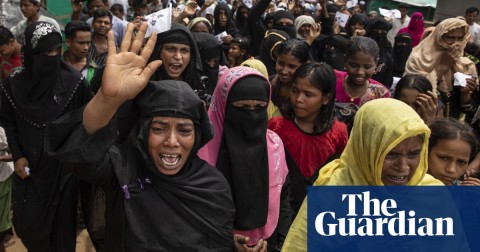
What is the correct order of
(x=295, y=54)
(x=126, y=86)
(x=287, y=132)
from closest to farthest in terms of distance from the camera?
(x=126, y=86)
(x=287, y=132)
(x=295, y=54)

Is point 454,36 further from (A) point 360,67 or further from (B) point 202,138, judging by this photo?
(B) point 202,138

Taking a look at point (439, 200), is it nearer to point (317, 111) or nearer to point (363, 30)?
point (317, 111)

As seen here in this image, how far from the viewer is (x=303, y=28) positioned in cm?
660

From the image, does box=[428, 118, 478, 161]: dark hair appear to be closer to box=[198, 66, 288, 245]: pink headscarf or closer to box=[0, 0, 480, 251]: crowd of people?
box=[0, 0, 480, 251]: crowd of people

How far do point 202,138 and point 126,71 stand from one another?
0.49 m

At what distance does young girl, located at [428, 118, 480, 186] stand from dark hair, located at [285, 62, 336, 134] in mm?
650

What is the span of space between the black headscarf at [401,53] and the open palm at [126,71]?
210 inches

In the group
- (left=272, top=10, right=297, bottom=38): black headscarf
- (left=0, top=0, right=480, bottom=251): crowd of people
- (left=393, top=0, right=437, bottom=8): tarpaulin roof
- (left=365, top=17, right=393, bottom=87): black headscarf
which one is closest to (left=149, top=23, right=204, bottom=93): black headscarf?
(left=0, top=0, right=480, bottom=251): crowd of people

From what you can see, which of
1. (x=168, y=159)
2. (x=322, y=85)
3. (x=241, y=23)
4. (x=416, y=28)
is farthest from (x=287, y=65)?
(x=416, y=28)

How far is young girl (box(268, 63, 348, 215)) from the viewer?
2.93m

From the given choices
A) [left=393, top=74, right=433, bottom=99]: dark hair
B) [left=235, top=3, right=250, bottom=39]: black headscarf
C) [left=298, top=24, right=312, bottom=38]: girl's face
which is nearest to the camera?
[left=393, top=74, right=433, bottom=99]: dark hair

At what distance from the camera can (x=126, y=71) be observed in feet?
5.96

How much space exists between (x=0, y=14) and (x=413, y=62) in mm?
5188

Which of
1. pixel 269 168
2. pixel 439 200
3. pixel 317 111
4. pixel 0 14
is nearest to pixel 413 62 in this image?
pixel 317 111
